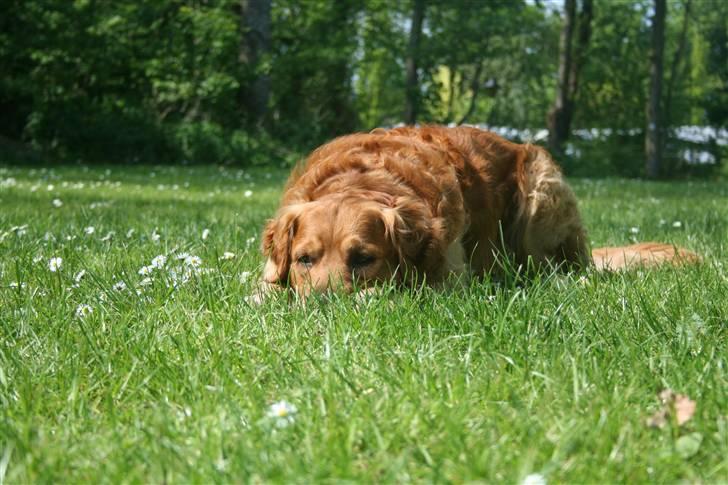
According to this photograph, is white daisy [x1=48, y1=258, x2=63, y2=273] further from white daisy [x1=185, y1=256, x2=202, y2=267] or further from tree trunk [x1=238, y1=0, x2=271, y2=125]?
tree trunk [x1=238, y1=0, x2=271, y2=125]

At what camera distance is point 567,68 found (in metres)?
23.7

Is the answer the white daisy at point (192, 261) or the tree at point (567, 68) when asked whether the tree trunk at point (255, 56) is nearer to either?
the tree at point (567, 68)

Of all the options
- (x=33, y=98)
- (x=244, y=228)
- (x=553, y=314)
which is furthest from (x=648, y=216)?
(x=33, y=98)

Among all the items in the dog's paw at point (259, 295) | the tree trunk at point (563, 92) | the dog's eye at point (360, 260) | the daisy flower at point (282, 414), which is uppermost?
the tree trunk at point (563, 92)

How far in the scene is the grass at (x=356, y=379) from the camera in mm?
1718

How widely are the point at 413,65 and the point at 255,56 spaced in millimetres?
6981

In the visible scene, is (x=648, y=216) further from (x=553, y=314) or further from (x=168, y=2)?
(x=168, y=2)

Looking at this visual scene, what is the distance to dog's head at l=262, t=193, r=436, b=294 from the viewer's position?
3.52 m

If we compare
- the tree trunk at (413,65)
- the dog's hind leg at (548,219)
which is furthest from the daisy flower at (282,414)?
the tree trunk at (413,65)

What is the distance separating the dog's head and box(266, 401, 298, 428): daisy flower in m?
1.39

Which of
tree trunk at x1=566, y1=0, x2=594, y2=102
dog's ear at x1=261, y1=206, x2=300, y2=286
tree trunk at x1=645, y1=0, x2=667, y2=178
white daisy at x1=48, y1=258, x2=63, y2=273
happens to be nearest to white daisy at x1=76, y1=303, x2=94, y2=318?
white daisy at x1=48, y1=258, x2=63, y2=273

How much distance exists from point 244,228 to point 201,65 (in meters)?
15.7

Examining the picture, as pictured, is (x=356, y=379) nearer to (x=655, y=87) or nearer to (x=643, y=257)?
(x=643, y=257)

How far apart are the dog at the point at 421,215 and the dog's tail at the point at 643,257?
1 centimetres
